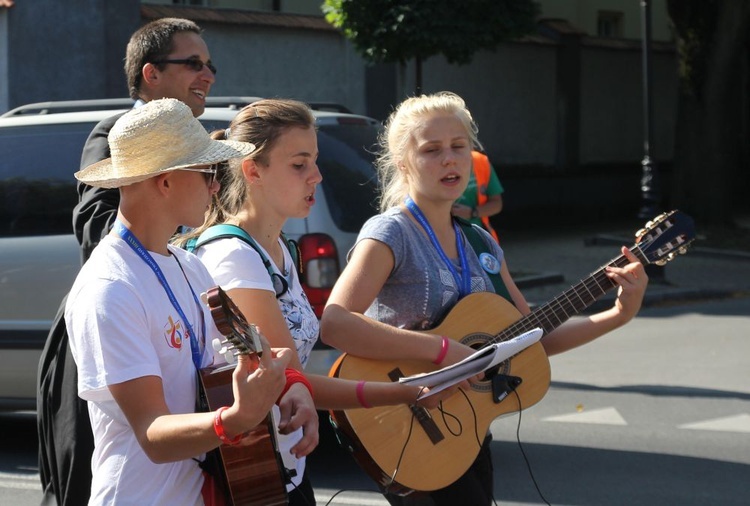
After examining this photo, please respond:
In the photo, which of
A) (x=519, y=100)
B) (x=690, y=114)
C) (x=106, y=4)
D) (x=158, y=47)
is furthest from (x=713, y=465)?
(x=519, y=100)

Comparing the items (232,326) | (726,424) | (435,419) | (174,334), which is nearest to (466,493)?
(435,419)

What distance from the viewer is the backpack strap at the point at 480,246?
4.19 meters

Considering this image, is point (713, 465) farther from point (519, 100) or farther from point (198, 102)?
point (519, 100)

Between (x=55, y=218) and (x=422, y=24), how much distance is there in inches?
369

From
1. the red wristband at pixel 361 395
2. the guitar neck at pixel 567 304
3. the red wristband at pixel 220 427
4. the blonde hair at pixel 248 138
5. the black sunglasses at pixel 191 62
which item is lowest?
the red wristband at pixel 361 395

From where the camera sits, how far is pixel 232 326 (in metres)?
2.28

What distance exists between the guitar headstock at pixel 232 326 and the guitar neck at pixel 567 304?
1958 millimetres

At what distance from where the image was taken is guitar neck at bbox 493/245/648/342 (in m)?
4.18

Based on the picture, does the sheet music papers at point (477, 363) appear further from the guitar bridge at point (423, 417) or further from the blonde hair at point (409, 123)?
the blonde hair at point (409, 123)

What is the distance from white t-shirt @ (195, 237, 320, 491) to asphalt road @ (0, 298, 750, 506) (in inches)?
55.5

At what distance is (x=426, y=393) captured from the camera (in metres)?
3.43

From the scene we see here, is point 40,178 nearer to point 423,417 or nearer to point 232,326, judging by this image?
point 423,417

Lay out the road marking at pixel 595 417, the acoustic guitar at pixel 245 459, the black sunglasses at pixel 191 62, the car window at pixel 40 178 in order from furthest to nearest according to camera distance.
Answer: the road marking at pixel 595 417 < the car window at pixel 40 178 < the black sunglasses at pixel 191 62 < the acoustic guitar at pixel 245 459

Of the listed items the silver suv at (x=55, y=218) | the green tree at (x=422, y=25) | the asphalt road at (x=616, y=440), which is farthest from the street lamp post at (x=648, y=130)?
the silver suv at (x=55, y=218)
